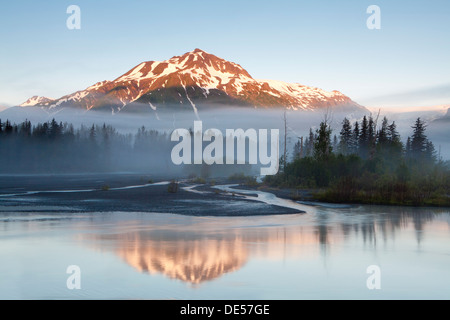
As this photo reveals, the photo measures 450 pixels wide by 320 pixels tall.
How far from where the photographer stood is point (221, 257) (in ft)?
56.0

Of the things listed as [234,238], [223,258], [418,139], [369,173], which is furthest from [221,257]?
[418,139]

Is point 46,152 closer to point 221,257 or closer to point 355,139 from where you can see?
point 355,139

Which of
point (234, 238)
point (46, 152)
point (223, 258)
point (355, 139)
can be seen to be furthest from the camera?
point (46, 152)

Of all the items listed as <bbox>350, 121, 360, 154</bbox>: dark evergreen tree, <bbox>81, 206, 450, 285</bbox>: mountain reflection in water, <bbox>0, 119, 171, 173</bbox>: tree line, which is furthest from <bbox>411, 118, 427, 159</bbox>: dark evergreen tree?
<bbox>0, 119, 171, 173</bbox>: tree line

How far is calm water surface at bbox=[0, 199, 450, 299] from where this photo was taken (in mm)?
12930

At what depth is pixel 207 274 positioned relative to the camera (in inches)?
572

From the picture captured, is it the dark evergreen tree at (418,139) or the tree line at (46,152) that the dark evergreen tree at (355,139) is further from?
the tree line at (46,152)

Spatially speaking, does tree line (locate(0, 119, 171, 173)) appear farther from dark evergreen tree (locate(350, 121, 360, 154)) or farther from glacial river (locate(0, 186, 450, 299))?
glacial river (locate(0, 186, 450, 299))

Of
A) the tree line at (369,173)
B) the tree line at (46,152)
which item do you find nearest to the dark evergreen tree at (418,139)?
the tree line at (369,173)

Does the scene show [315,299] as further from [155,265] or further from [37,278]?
[37,278]
